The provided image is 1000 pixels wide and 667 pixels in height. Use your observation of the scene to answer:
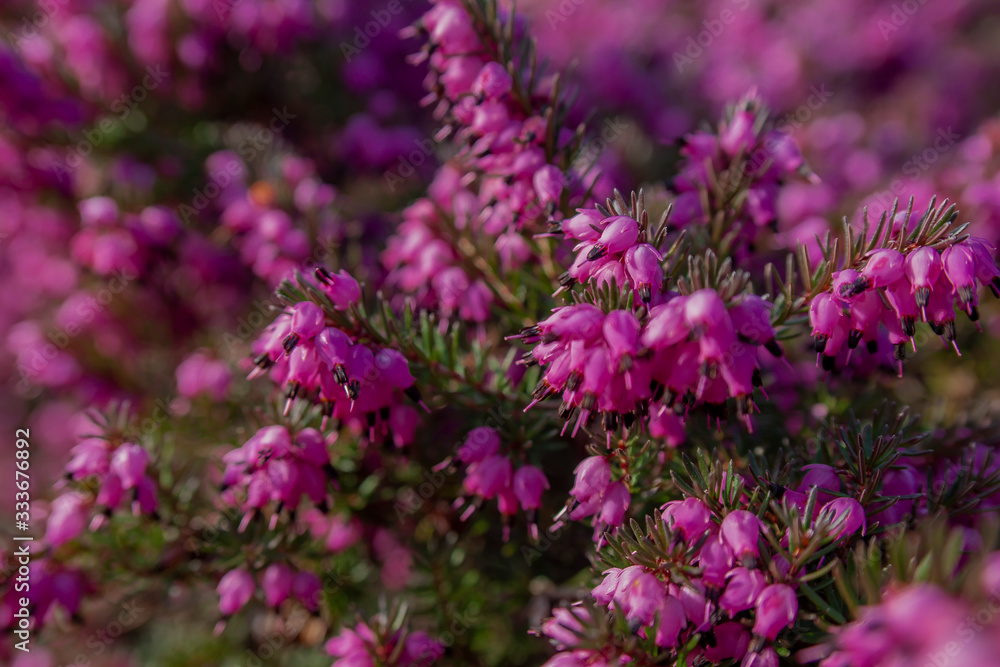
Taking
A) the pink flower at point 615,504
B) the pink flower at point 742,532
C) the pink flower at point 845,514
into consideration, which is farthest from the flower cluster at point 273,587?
the pink flower at point 845,514

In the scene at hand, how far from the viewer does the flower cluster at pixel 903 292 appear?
118 centimetres

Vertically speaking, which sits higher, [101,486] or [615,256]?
[615,256]

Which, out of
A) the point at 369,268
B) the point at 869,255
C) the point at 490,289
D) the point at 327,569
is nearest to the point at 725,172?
the point at 869,255

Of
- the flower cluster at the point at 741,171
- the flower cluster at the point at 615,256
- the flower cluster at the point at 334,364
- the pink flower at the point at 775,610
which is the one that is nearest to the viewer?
the pink flower at the point at 775,610

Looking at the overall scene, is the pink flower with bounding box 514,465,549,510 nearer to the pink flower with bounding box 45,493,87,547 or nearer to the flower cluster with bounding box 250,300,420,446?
the flower cluster with bounding box 250,300,420,446

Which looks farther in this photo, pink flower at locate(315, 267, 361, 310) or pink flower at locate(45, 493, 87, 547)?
pink flower at locate(45, 493, 87, 547)

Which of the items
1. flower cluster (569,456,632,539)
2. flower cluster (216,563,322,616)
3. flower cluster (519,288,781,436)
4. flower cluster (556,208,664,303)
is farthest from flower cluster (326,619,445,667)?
flower cluster (556,208,664,303)

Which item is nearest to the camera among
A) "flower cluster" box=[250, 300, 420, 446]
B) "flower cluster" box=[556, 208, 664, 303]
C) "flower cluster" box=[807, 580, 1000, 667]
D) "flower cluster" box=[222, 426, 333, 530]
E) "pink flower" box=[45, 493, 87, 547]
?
"flower cluster" box=[807, 580, 1000, 667]

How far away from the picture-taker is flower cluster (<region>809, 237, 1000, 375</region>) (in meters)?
1.18

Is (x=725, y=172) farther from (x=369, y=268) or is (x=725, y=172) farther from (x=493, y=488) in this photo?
(x=369, y=268)

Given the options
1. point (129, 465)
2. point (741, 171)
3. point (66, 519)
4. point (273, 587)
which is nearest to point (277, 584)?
point (273, 587)

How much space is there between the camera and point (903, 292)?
4.11 ft

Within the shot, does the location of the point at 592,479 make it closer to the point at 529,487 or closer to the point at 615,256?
the point at 529,487

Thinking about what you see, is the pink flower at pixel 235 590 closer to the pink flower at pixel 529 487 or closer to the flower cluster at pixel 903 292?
the pink flower at pixel 529 487
